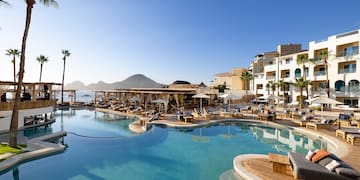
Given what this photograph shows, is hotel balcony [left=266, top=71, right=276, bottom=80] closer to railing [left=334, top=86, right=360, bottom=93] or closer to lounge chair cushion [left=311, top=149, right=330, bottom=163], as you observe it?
railing [left=334, top=86, right=360, bottom=93]

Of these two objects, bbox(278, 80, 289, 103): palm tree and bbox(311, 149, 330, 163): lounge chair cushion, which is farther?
bbox(278, 80, 289, 103): palm tree

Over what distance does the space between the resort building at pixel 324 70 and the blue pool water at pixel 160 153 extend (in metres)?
17.3

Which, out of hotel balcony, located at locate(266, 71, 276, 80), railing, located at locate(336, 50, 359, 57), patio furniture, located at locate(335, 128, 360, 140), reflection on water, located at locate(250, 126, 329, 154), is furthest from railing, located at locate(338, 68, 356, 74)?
patio furniture, located at locate(335, 128, 360, 140)

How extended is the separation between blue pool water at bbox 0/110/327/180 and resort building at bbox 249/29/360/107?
17.3 m

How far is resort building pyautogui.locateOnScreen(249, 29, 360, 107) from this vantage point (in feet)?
76.8

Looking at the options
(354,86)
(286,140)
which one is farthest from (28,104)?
(354,86)

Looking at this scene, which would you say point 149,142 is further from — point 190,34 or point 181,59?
point 181,59

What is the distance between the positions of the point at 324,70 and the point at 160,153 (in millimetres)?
28792

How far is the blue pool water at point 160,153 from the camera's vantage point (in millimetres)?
6969

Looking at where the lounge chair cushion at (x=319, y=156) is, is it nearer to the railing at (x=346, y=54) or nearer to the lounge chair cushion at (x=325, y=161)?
the lounge chair cushion at (x=325, y=161)

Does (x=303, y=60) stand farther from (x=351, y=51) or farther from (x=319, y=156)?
(x=319, y=156)

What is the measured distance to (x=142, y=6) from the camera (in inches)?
640

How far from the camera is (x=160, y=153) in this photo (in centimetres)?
924

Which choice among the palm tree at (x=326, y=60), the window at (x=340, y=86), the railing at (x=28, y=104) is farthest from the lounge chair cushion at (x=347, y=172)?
the window at (x=340, y=86)
